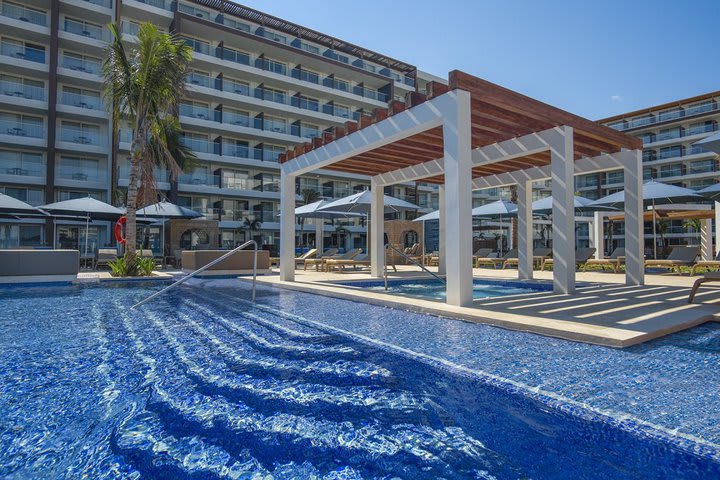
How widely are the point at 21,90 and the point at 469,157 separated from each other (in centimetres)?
3083

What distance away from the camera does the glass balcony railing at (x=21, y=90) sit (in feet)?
82.2

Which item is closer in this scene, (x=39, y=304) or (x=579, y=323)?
(x=579, y=323)

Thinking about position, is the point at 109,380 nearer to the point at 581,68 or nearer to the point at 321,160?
the point at 321,160

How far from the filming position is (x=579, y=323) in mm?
4680

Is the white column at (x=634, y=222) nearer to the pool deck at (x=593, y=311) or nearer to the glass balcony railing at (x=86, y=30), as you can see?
the pool deck at (x=593, y=311)

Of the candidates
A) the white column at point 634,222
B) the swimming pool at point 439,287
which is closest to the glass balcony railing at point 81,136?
the swimming pool at point 439,287

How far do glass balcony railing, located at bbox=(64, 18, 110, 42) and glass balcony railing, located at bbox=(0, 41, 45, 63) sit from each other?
8.28 feet

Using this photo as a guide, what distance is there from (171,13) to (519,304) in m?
33.9

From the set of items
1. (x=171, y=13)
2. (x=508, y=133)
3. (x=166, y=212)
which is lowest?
(x=166, y=212)

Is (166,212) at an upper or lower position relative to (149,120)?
lower

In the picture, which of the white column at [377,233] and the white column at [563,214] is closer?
the white column at [563,214]

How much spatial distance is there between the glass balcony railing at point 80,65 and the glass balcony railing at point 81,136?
12.7 feet

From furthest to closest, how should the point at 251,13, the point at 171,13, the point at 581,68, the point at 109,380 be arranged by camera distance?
the point at 251,13 → the point at 171,13 → the point at 581,68 → the point at 109,380

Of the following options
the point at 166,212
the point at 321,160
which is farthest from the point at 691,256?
the point at 166,212
